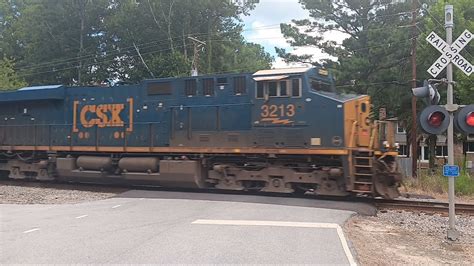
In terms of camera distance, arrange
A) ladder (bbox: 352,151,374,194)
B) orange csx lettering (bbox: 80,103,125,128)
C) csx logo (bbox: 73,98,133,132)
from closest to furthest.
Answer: ladder (bbox: 352,151,374,194)
csx logo (bbox: 73,98,133,132)
orange csx lettering (bbox: 80,103,125,128)

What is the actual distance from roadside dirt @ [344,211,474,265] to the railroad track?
0.62 metres

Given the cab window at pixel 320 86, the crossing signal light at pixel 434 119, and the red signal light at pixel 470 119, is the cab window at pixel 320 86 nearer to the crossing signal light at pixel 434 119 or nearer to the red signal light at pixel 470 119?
the crossing signal light at pixel 434 119

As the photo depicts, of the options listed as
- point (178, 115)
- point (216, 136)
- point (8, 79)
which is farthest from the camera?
point (8, 79)

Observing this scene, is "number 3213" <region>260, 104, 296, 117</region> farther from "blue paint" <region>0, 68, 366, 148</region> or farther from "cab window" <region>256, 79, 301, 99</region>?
"cab window" <region>256, 79, 301, 99</region>

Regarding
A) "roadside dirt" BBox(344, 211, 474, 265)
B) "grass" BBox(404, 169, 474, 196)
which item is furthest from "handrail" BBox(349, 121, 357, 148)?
"grass" BBox(404, 169, 474, 196)

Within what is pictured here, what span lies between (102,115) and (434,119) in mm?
11035

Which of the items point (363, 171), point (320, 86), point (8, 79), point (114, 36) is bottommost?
point (363, 171)

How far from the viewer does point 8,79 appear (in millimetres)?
37188

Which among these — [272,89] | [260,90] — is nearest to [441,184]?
[272,89]

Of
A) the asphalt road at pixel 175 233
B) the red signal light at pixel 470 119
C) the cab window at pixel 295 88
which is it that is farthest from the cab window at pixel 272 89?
the red signal light at pixel 470 119

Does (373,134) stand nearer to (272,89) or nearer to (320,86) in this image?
(320,86)

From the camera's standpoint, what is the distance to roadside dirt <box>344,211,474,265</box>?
22.5ft

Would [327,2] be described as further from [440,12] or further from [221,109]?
[221,109]

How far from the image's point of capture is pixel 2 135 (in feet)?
59.6
